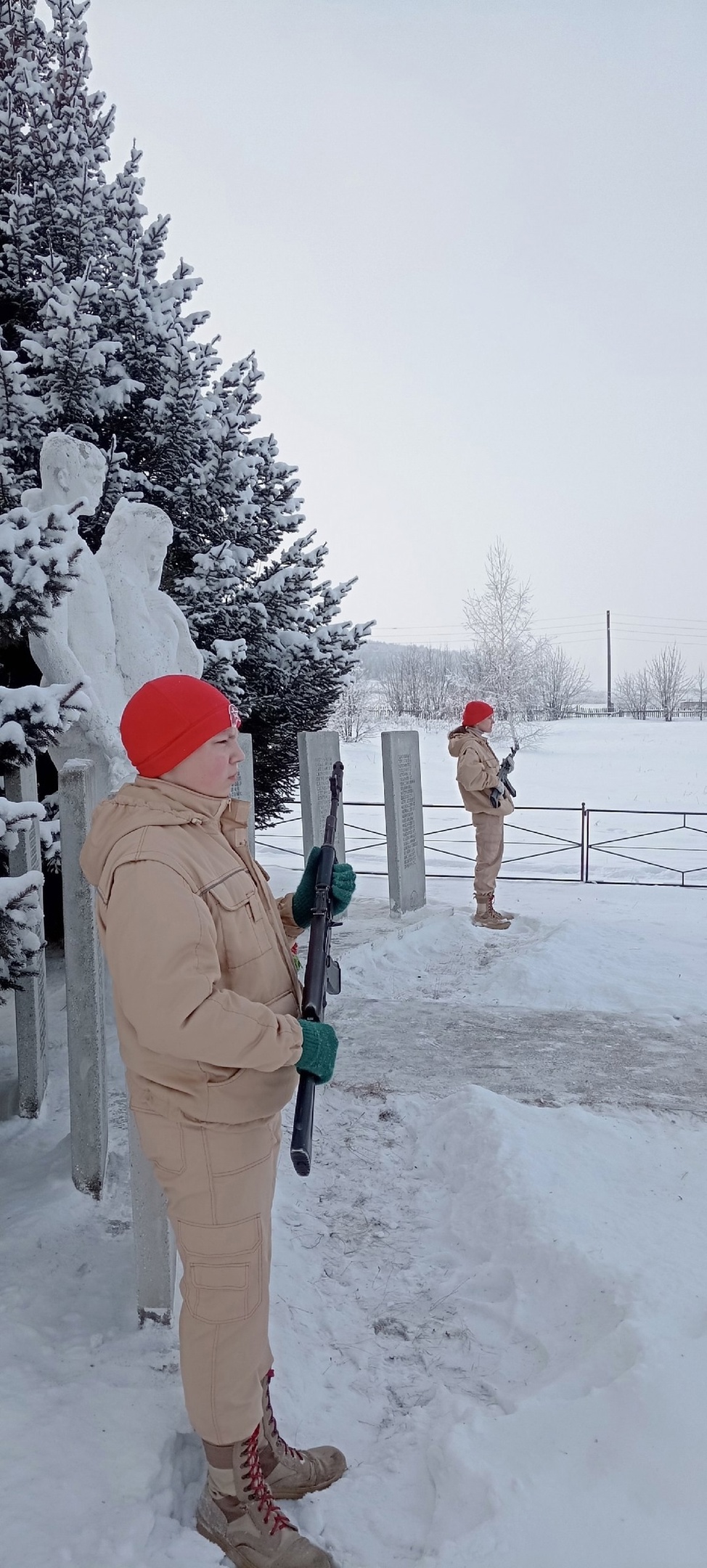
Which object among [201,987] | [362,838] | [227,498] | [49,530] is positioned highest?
[227,498]

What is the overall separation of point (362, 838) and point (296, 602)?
7.14 metres

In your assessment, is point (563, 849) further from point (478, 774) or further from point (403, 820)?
point (478, 774)

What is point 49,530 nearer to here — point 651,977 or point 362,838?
point 651,977

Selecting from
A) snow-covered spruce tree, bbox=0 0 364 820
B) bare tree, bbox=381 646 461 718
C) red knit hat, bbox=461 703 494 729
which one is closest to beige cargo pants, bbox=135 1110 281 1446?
snow-covered spruce tree, bbox=0 0 364 820

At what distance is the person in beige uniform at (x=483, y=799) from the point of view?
25.4 ft

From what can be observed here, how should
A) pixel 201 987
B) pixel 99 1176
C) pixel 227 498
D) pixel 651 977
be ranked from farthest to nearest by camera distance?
pixel 227 498
pixel 651 977
pixel 99 1176
pixel 201 987

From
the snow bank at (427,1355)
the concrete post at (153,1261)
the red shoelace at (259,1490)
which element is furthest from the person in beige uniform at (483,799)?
the red shoelace at (259,1490)

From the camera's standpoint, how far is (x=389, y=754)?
27.3ft

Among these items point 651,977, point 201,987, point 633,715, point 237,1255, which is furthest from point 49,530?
point 633,715

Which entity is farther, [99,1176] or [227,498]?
[227,498]

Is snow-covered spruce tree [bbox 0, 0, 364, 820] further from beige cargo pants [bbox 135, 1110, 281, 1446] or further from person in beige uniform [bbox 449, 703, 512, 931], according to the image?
beige cargo pants [bbox 135, 1110, 281, 1446]

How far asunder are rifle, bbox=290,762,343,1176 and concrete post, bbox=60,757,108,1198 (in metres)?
0.96

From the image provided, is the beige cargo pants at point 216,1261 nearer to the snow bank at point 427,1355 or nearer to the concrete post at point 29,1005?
the snow bank at point 427,1355

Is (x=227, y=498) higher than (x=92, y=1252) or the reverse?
higher
